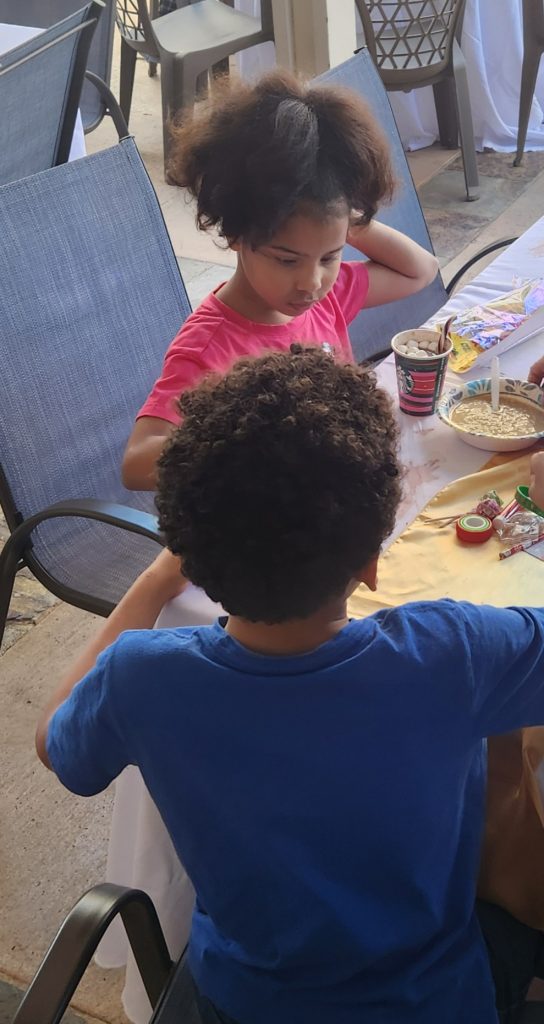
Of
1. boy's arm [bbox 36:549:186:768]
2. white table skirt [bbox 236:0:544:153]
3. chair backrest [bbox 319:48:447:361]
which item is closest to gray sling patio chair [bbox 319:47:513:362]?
chair backrest [bbox 319:48:447:361]

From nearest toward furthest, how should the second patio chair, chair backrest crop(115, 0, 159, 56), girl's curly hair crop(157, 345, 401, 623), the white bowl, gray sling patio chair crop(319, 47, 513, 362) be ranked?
girl's curly hair crop(157, 345, 401, 623), the white bowl, gray sling patio chair crop(319, 47, 513, 362), the second patio chair, chair backrest crop(115, 0, 159, 56)

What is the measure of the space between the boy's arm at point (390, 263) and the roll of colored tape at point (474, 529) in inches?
28.9

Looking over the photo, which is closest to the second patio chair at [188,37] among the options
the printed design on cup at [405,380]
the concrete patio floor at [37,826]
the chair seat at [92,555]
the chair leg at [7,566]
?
the concrete patio floor at [37,826]

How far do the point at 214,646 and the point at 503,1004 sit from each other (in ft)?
1.52

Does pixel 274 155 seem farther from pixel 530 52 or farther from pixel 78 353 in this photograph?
pixel 530 52

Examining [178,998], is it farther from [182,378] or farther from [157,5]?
[157,5]

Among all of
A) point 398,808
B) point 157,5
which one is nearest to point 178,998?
point 398,808

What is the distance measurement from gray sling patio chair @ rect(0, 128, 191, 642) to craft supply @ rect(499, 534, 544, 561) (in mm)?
668

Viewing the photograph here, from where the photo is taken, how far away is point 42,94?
2.50 metres

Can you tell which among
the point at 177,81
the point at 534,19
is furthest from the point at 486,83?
the point at 177,81

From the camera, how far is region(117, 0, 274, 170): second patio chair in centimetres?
394

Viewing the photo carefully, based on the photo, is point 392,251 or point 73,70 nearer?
point 392,251

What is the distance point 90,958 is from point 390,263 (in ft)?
4.29

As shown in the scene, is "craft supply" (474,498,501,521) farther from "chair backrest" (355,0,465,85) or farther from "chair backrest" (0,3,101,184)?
"chair backrest" (355,0,465,85)
